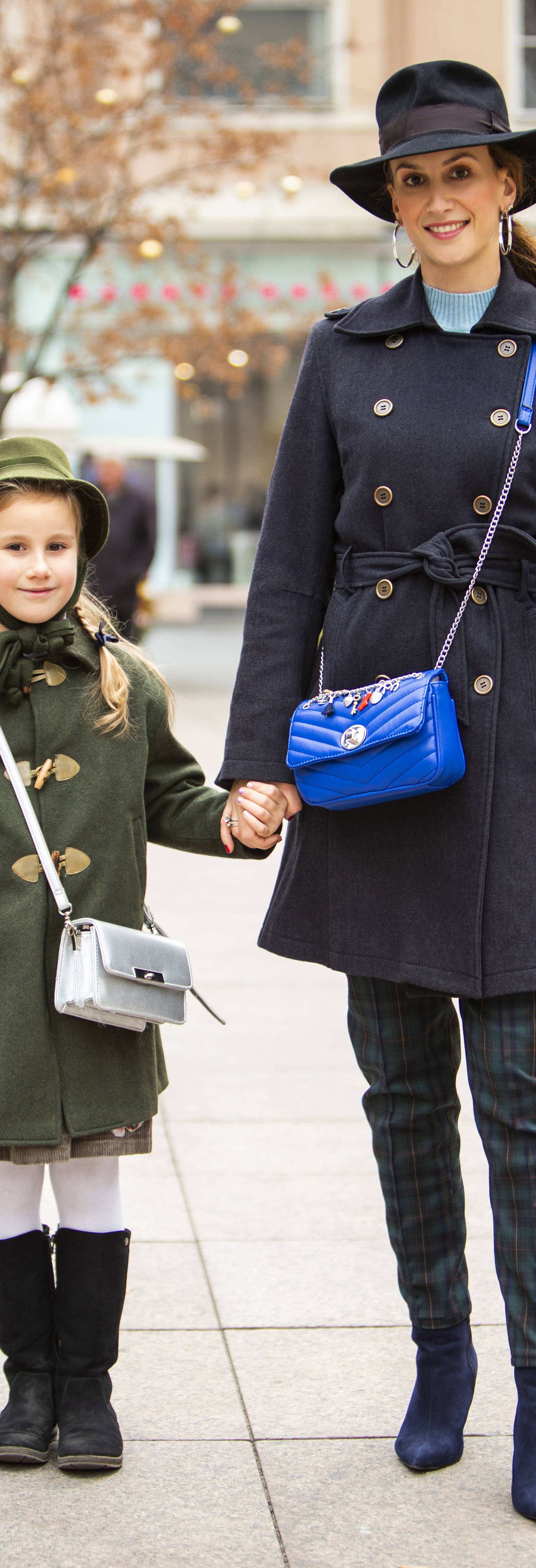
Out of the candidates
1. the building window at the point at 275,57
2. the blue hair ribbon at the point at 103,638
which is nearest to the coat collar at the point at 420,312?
the blue hair ribbon at the point at 103,638

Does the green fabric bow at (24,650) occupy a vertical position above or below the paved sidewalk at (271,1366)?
above

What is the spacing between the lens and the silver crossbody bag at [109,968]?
2.43 metres

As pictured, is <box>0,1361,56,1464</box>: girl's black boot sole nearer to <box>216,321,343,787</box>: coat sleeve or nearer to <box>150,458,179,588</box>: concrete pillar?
<box>216,321,343,787</box>: coat sleeve

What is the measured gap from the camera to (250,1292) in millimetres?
3291

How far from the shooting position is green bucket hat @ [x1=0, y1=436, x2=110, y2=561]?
2.64m

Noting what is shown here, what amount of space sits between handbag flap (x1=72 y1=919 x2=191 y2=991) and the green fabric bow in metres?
0.37

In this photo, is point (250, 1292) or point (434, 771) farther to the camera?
point (250, 1292)

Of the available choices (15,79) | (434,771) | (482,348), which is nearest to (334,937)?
(434,771)

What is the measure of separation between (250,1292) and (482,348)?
1786mm

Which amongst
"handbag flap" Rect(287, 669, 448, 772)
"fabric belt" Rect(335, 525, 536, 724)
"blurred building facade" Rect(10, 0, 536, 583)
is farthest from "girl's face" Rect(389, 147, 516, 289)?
"blurred building facade" Rect(10, 0, 536, 583)

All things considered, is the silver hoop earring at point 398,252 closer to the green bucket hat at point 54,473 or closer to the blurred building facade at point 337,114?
the green bucket hat at point 54,473

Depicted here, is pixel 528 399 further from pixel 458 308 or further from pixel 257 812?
pixel 257 812

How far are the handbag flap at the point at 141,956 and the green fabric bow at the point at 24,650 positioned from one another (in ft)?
1.22

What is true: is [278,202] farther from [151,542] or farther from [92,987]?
[92,987]
